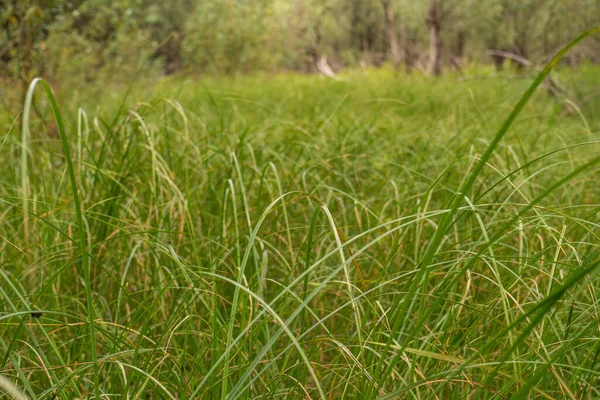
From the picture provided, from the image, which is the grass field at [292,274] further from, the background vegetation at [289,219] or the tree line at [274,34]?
the tree line at [274,34]

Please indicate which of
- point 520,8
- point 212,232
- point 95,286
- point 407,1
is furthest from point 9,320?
point 407,1

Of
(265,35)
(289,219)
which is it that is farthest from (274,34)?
(289,219)

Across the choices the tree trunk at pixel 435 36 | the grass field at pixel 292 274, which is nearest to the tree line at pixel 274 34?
the tree trunk at pixel 435 36

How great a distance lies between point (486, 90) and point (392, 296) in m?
4.14

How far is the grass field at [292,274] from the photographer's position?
0.82 meters

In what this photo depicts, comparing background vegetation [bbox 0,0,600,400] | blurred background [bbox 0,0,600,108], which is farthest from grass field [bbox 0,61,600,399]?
blurred background [bbox 0,0,600,108]

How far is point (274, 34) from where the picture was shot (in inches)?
546

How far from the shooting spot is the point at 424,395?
95cm

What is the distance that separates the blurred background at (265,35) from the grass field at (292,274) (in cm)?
146

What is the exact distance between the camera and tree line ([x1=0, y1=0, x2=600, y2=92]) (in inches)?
159

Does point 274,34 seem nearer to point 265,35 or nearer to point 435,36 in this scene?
point 265,35

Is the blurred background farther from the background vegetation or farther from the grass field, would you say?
the grass field

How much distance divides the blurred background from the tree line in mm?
21

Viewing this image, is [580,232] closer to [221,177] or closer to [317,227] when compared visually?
[317,227]
